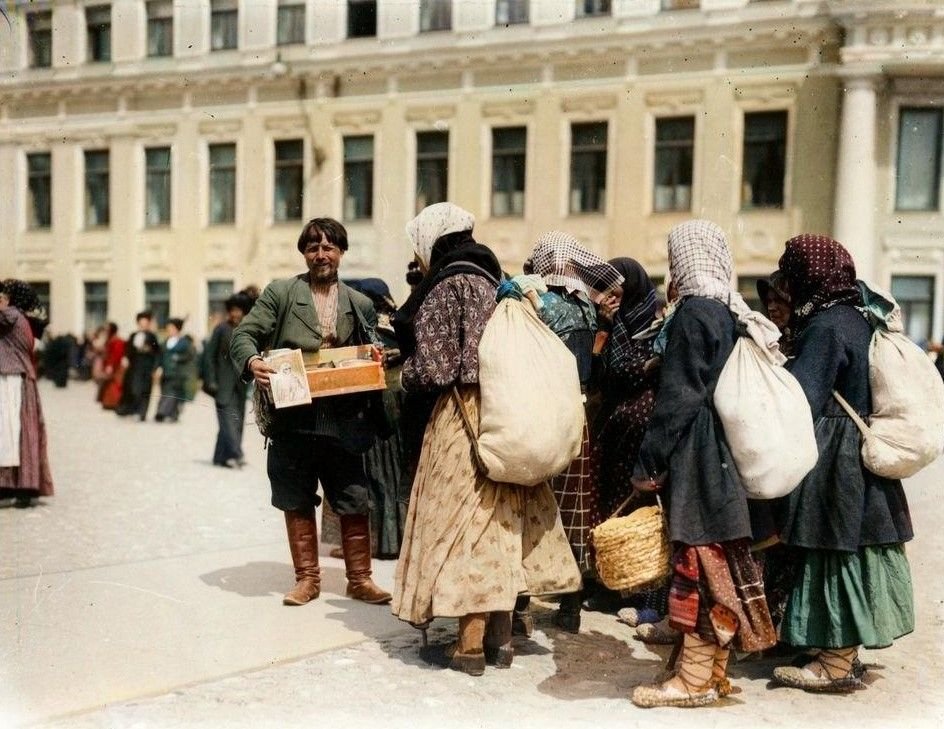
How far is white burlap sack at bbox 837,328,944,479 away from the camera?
13.8ft

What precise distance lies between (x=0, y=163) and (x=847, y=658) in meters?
4.99

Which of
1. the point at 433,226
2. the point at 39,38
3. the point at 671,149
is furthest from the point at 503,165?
the point at 433,226

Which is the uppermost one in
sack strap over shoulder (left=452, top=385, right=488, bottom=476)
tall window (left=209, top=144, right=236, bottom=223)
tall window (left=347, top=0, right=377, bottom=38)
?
tall window (left=347, top=0, right=377, bottom=38)

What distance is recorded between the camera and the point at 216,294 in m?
22.2

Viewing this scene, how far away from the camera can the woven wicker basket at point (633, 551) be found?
4.11 metres

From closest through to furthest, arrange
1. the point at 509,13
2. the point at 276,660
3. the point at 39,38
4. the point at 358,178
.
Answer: the point at 276,660, the point at 39,38, the point at 509,13, the point at 358,178

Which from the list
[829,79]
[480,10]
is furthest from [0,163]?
[829,79]

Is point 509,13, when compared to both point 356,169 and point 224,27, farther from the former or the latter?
point 224,27

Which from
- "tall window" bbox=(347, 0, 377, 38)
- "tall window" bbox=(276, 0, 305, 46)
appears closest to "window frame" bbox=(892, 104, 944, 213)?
"tall window" bbox=(347, 0, 377, 38)

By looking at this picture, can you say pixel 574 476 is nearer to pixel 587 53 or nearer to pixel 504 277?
pixel 504 277

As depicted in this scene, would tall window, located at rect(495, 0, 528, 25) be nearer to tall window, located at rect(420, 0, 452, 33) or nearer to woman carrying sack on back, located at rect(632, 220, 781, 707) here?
tall window, located at rect(420, 0, 452, 33)

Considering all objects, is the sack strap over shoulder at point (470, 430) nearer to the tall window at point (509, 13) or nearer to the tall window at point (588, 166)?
the tall window at point (509, 13)

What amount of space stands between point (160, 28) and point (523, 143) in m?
13.9

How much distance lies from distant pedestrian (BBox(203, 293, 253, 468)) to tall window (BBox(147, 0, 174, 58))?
2.65 m
